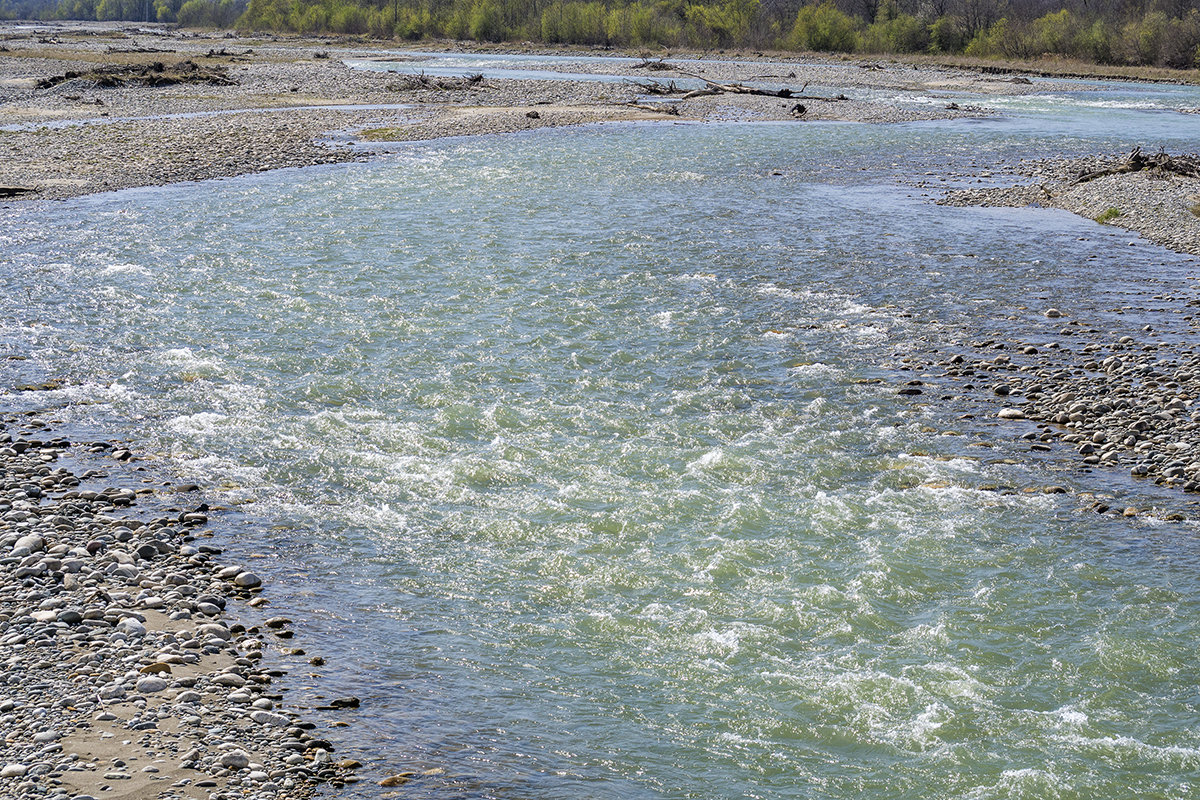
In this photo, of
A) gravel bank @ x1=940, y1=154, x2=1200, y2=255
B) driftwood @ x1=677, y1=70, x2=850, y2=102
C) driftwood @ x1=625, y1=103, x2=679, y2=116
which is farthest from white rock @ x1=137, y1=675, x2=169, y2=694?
driftwood @ x1=677, y1=70, x2=850, y2=102

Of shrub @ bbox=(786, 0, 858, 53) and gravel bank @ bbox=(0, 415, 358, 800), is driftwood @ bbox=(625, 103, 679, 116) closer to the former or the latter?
gravel bank @ bbox=(0, 415, 358, 800)

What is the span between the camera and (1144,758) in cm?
775

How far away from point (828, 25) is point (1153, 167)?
3312 inches

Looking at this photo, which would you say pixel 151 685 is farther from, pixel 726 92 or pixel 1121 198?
pixel 726 92

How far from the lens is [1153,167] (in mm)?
33156

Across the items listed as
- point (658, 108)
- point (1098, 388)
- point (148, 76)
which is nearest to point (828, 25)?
point (658, 108)

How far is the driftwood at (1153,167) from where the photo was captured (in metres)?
32.5

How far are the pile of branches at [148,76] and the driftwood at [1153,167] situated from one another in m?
51.5

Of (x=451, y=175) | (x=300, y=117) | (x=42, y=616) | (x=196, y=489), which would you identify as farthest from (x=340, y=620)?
(x=300, y=117)

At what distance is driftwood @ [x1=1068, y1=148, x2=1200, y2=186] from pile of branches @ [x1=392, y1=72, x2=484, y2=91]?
39359mm

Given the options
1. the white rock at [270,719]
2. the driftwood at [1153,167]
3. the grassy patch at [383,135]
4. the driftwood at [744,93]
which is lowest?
the white rock at [270,719]

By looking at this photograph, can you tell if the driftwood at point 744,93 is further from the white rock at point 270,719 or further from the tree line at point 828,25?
the white rock at point 270,719

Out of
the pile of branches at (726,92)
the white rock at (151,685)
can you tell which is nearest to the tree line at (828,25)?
the pile of branches at (726,92)

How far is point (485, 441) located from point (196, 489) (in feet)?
11.7
